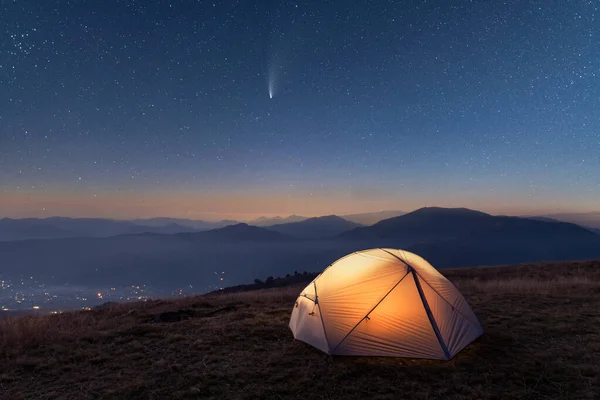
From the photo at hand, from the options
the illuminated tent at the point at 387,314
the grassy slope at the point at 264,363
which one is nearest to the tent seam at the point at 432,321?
the illuminated tent at the point at 387,314

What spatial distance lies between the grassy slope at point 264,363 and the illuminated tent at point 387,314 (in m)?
0.33

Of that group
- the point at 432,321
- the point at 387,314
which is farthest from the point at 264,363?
the point at 432,321

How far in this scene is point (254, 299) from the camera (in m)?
16.9

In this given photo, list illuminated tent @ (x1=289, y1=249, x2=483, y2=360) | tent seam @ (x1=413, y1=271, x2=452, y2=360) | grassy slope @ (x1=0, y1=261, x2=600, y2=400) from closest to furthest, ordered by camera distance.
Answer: grassy slope @ (x1=0, y1=261, x2=600, y2=400) < tent seam @ (x1=413, y1=271, x2=452, y2=360) < illuminated tent @ (x1=289, y1=249, x2=483, y2=360)

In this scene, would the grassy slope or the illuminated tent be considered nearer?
the grassy slope

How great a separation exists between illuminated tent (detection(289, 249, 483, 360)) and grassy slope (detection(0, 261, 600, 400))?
1.07 feet

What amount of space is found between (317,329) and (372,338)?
148 centimetres

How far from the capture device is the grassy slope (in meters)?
6.45

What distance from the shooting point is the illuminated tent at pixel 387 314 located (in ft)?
25.6

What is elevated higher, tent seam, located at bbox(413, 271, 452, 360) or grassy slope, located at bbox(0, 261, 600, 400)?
tent seam, located at bbox(413, 271, 452, 360)

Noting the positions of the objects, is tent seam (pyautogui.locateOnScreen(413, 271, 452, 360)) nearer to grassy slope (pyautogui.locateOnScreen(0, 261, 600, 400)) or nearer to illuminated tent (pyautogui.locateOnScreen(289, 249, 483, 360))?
illuminated tent (pyautogui.locateOnScreen(289, 249, 483, 360))

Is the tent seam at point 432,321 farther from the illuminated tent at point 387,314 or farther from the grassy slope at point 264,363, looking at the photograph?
the grassy slope at point 264,363

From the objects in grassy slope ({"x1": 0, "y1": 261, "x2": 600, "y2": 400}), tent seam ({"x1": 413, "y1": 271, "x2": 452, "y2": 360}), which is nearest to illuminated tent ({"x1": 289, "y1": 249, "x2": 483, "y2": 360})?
tent seam ({"x1": 413, "y1": 271, "x2": 452, "y2": 360})

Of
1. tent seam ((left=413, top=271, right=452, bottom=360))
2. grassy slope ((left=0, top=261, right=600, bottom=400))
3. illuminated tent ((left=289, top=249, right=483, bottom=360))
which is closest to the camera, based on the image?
grassy slope ((left=0, top=261, right=600, bottom=400))
